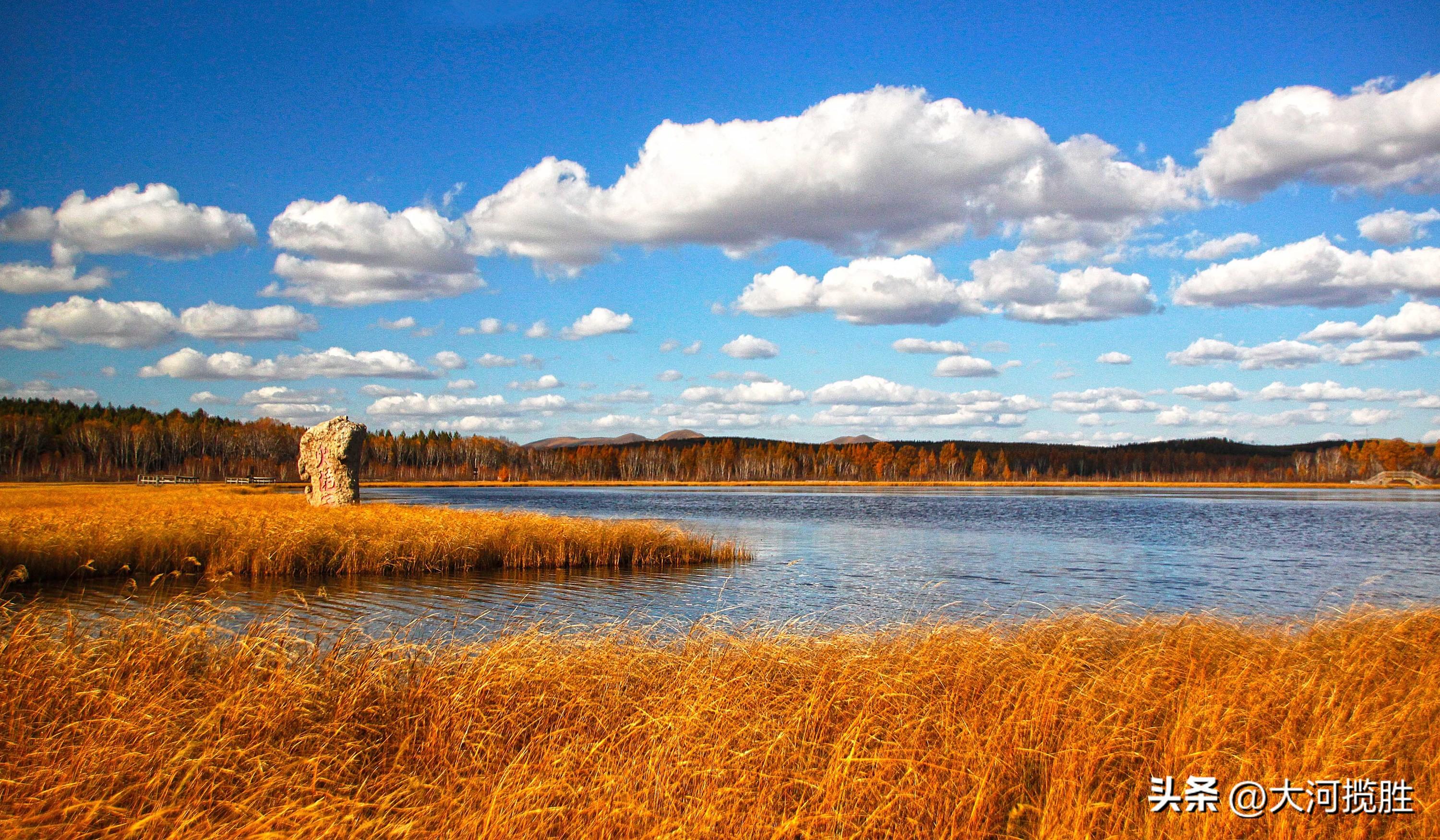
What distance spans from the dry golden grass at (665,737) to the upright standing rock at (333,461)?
28.7 metres

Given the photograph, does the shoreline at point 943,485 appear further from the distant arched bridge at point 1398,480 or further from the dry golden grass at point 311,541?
the dry golden grass at point 311,541

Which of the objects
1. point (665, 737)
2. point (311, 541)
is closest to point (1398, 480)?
point (311, 541)

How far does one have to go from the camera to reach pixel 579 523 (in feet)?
92.5

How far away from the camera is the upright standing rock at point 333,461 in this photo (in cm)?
3606

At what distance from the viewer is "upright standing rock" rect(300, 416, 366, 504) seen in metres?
36.1

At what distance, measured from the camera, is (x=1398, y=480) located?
494 feet

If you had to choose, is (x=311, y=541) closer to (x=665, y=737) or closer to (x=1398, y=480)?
(x=665, y=737)

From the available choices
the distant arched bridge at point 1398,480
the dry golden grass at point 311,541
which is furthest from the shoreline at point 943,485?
the dry golden grass at point 311,541

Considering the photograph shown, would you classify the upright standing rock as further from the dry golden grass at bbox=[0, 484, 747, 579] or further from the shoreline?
the shoreline

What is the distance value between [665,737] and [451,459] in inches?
7475

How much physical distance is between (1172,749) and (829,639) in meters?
4.16

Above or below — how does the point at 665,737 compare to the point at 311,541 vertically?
above

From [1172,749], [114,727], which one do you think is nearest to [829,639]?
[1172,749]

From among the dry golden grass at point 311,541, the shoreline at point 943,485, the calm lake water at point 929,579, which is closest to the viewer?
the calm lake water at point 929,579
